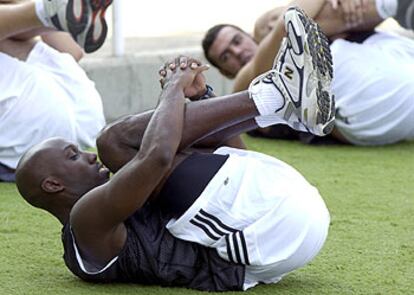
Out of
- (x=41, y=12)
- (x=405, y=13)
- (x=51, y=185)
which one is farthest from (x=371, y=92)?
(x=51, y=185)

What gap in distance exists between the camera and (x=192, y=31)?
822 centimetres

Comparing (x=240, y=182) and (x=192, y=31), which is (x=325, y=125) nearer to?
(x=240, y=182)

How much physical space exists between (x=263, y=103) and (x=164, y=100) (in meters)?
0.27

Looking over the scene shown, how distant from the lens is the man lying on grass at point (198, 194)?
3107mm

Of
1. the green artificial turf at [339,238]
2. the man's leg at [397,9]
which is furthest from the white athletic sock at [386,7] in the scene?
the green artificial turf at [339,238]

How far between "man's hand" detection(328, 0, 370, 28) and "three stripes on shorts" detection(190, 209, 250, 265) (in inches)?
89.2

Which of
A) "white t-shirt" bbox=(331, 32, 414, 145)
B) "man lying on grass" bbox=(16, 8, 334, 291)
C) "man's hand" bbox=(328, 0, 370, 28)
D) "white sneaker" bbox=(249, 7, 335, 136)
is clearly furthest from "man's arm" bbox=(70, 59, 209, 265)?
"white t-shirt" bbox=(331, 32, 414, 145)

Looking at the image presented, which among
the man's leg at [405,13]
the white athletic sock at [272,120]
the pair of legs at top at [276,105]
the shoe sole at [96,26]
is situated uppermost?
the pair of legs at top at [276,105]

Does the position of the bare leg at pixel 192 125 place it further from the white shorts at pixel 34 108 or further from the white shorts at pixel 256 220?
the white shorts at pixel 34 108

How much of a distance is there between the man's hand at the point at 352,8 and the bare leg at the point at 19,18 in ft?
4.48

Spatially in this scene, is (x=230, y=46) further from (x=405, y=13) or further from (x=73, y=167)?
(x=73, y=167)

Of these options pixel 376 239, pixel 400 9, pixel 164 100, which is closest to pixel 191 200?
pixel 164 100

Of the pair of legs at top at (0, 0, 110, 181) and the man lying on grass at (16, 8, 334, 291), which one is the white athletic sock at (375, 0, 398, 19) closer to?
the pair of legs at top at (0, 0, 110, 181)

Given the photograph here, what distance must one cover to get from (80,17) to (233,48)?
5.11 feet
